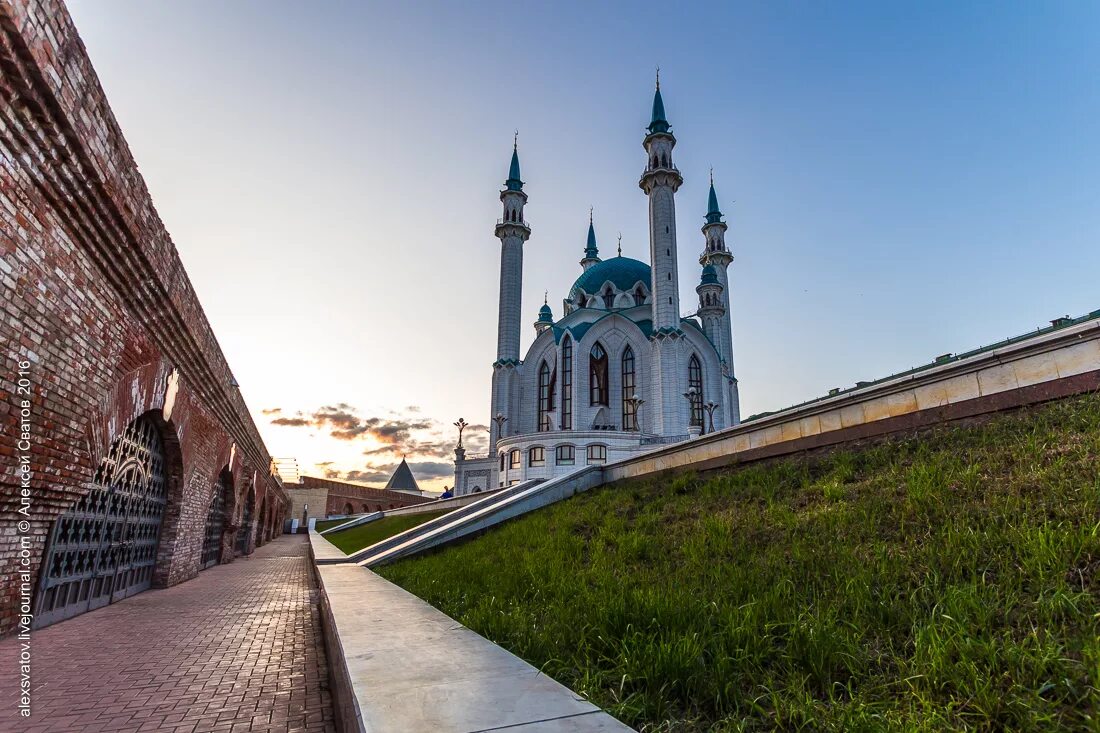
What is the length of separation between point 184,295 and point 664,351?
30716 millimetres

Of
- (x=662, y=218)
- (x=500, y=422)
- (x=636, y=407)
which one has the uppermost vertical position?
(x=662, y=218)

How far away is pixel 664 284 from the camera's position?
36.5m

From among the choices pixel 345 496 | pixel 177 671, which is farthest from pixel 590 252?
pixel 177 671

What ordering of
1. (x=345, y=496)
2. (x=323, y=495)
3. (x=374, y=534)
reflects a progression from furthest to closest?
1. (x=345, y=496)
2. (x=323, y=495)
3. (x=374, y=534)

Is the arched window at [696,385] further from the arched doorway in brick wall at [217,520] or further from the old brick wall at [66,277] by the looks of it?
the old brick wall at [66,277]

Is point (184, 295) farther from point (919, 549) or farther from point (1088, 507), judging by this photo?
point (1088, 507)

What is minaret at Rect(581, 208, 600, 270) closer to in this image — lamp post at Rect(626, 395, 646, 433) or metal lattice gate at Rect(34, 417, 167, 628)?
lamp post at Rect(626, 395, 646, 433)

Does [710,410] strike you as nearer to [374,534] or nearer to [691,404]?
[691,404]

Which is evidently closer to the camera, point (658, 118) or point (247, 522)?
point (247, 522)

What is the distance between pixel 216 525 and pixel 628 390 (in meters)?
30.9

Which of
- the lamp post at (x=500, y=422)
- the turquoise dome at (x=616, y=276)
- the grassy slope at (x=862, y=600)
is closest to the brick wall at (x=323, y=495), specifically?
the lamp post at (x=500, y=422)

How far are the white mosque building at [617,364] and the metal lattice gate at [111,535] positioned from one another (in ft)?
89.2

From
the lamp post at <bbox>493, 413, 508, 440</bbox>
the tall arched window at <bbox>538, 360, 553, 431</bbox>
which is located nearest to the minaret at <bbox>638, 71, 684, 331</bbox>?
the tall arched window at <bbox>538, 360, 553, 431</bbox>

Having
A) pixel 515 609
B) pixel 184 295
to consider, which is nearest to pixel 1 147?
pixel 184 295
